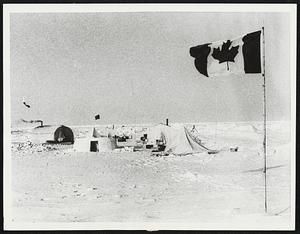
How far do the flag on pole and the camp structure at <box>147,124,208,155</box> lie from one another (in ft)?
0.70

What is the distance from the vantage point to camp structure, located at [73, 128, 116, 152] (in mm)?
1749

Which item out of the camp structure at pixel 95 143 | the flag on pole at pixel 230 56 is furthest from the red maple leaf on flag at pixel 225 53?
the camp structure at pixel 95 143

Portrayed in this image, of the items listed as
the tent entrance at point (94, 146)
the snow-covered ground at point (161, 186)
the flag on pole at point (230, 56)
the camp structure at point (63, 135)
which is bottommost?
the snow-covered ground at point (161, 186)

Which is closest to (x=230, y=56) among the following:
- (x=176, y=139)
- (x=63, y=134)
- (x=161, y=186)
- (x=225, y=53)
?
(x=225, y=53)

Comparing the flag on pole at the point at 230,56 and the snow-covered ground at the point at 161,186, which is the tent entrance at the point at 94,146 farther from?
the flag on pole at the point at 230,56

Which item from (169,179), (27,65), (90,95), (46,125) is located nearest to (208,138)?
(169,179)

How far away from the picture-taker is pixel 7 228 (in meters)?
1.75

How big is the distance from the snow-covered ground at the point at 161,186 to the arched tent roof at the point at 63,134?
2 cm

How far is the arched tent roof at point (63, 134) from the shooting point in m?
1.75

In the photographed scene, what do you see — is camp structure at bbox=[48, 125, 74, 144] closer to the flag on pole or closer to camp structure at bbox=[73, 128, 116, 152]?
camp structure at bbox=[73, 128, 116, 152]

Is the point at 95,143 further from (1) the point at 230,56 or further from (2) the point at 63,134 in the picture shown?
(1) the point at 230,56

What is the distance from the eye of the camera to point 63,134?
5.74 ft

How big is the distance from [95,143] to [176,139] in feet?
0.89

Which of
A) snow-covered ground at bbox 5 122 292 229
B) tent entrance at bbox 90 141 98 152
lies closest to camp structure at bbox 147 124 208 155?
A: snow-covered ground at bbox 5 122 292 229
